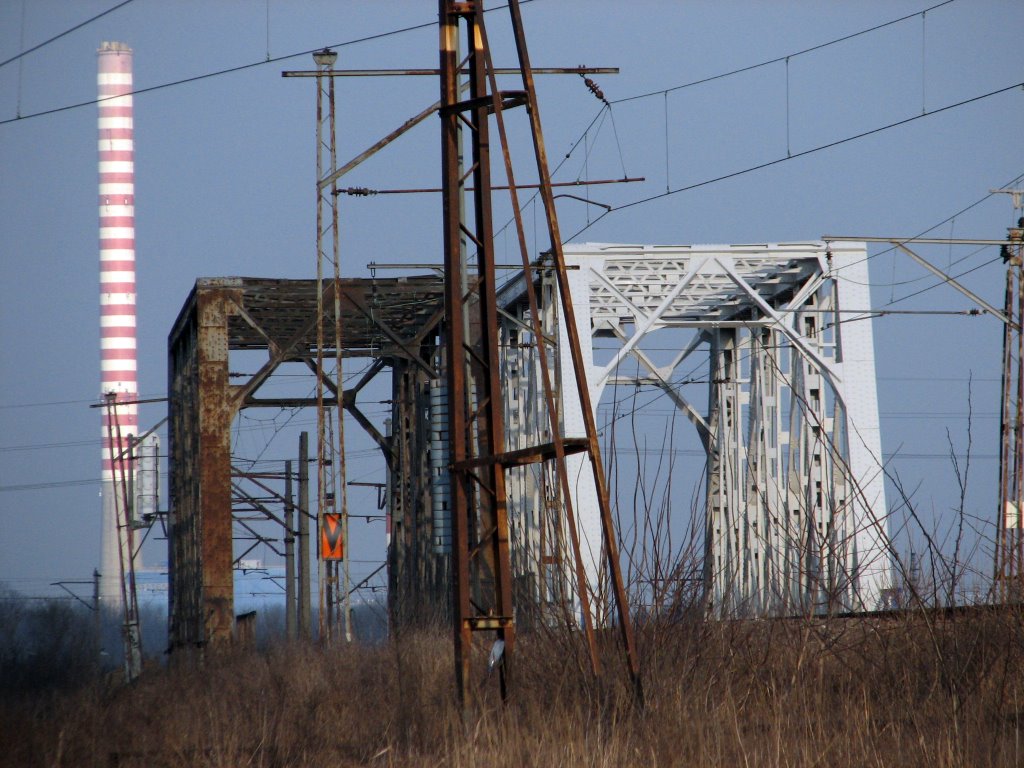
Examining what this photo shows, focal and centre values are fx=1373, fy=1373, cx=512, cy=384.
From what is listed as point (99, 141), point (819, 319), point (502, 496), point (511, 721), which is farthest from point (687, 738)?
point (99, 141)

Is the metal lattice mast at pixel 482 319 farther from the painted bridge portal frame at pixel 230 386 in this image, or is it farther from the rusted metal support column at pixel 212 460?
the rusted metal support column at pixel 212 460

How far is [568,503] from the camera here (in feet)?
35.0

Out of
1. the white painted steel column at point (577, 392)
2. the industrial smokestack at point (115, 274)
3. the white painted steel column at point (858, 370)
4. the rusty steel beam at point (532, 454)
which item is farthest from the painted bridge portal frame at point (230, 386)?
the industrial smokestack at point (115, 274)

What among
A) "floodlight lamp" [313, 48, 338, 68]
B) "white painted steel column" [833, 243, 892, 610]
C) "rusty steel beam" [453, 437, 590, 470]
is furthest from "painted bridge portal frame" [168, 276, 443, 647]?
"rusty steel beam" [453, 437, 590, 470]

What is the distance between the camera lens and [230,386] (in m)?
27.9

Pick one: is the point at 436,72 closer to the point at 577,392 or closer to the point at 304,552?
the point at 577,392

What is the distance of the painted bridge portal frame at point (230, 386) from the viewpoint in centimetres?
2545

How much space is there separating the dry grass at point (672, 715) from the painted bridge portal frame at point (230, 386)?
10431mm

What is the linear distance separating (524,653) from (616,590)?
8.68 feet

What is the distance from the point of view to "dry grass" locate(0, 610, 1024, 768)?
938cm

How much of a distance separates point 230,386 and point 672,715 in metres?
18.8

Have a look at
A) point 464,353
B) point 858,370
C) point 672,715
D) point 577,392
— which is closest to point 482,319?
point 464,353

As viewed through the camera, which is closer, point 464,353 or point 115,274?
point 464,353

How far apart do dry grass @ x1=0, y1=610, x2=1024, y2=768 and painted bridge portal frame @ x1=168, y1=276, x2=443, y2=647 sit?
34.2 feet
